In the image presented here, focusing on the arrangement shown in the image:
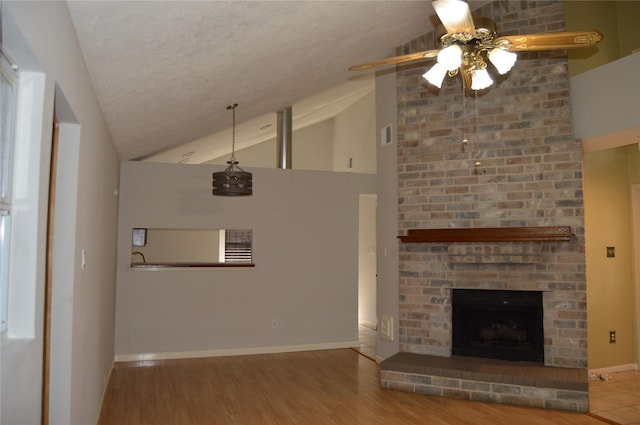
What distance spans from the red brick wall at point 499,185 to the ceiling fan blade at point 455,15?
2362 mm

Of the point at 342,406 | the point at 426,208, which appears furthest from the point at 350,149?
the point at 342,406

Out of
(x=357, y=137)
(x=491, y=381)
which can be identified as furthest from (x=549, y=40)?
(x=357, y=137)

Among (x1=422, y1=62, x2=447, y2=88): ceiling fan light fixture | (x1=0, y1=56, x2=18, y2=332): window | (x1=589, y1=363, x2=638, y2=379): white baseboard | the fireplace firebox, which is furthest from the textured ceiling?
(x1=589, y1=363, x2=638, y2=379): white baseboard

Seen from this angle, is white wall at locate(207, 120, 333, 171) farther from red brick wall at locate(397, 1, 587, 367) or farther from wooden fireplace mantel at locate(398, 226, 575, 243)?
wooden fireplace mantel at locate(398, 226, 575, 243)

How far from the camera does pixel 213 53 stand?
304 centimetres

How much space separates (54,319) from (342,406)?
2.60 meters

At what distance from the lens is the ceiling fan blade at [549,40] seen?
8.32 ft

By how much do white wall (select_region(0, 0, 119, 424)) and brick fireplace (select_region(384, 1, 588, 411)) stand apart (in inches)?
119

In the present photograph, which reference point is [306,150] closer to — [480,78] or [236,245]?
[236,245]

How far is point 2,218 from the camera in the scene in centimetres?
148

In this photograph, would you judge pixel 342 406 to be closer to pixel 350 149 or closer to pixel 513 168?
pixel 513 168

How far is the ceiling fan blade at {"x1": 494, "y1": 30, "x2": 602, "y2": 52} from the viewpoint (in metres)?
2.54

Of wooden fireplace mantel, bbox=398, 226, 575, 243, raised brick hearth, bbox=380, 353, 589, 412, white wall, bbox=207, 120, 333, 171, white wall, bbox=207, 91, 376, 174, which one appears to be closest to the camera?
raised brick hearth, bbox=380, 353, 589, 412

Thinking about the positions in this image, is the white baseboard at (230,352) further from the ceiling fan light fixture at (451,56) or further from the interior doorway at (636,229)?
the ceiling fan light fixture at (451,56)
